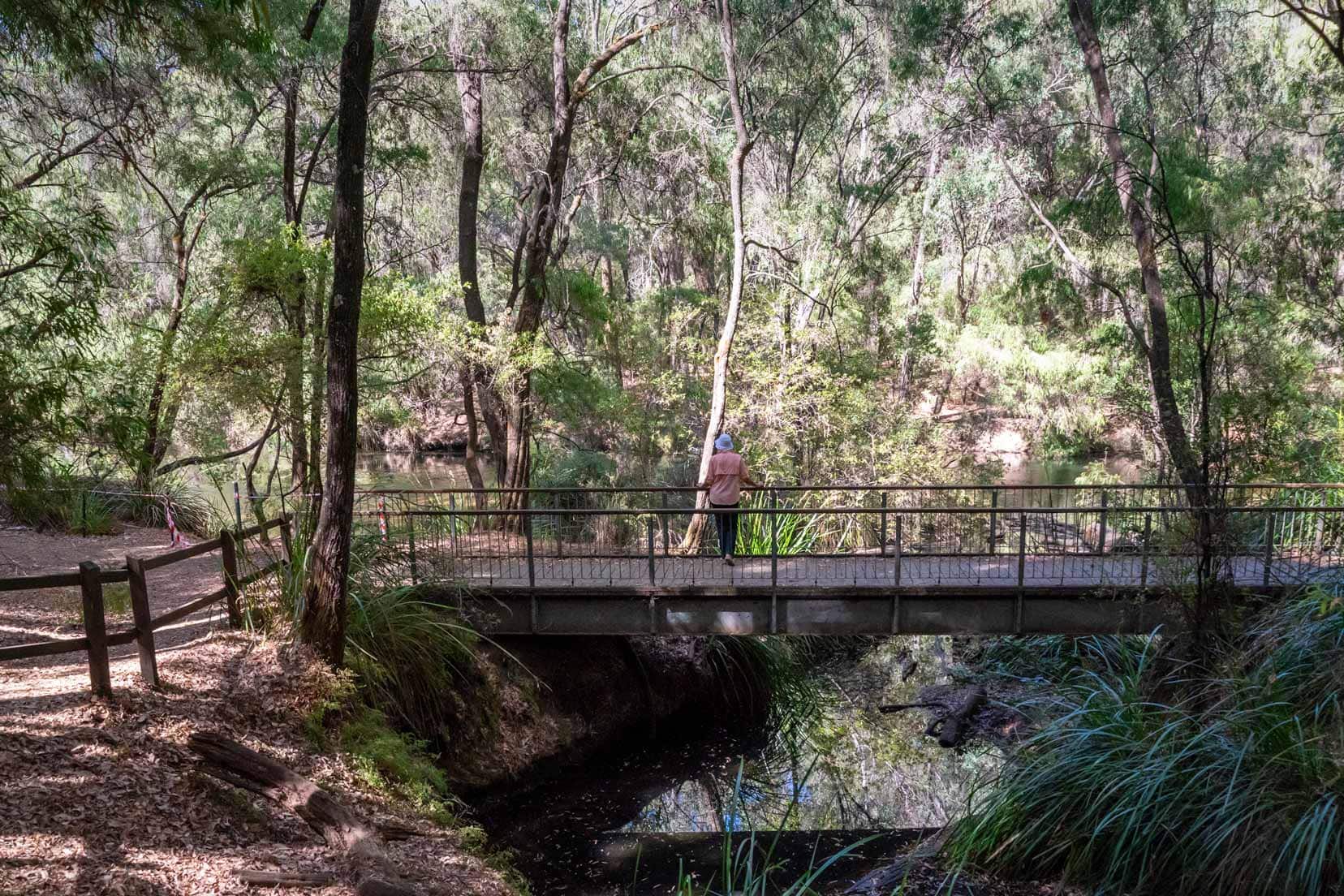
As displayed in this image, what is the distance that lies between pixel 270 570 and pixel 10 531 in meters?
8.62

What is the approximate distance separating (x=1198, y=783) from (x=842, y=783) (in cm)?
433

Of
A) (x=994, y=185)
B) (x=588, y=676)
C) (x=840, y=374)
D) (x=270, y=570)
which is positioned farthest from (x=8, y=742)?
(x=994, y=185)

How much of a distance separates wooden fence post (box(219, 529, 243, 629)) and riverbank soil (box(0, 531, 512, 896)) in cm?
25

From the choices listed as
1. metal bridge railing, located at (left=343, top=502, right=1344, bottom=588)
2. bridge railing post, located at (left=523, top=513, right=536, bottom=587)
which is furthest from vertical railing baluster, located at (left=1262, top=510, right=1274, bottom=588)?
bridge railing post, located at (left=523, top=513, right=536, bottom=587)

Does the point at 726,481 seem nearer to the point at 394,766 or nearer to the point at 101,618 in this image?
the point at 394,766

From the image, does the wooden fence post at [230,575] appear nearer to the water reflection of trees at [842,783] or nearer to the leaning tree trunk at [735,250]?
the water reflection of trees at [842,783]

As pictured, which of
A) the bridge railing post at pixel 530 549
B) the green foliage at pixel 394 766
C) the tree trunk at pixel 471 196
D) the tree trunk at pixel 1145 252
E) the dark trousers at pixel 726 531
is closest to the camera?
the green foliage at pixel 394 766

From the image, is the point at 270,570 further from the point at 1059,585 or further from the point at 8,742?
the point at 1059,585

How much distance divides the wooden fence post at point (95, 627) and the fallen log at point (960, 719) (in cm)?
866

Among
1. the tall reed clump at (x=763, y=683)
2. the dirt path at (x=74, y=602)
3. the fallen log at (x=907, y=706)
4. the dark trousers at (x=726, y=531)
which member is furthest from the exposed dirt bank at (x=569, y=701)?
the dirt path at (x=74, y=602)

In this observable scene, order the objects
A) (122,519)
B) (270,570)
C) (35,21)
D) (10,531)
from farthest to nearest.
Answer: (122,519)
(10,531)
(270,570)
(35,21)

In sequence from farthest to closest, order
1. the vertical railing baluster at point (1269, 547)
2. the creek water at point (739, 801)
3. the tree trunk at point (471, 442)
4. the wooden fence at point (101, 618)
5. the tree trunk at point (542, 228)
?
the tree trunk at point (471, 442) < the tree trunk at point (542, 228) < the vertical railing baluster at point (1269, 547) < the creek water at point (739, 801) < the wooden fence at point (101, 618)

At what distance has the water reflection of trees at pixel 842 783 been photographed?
8.92 m

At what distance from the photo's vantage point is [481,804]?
345 inches
